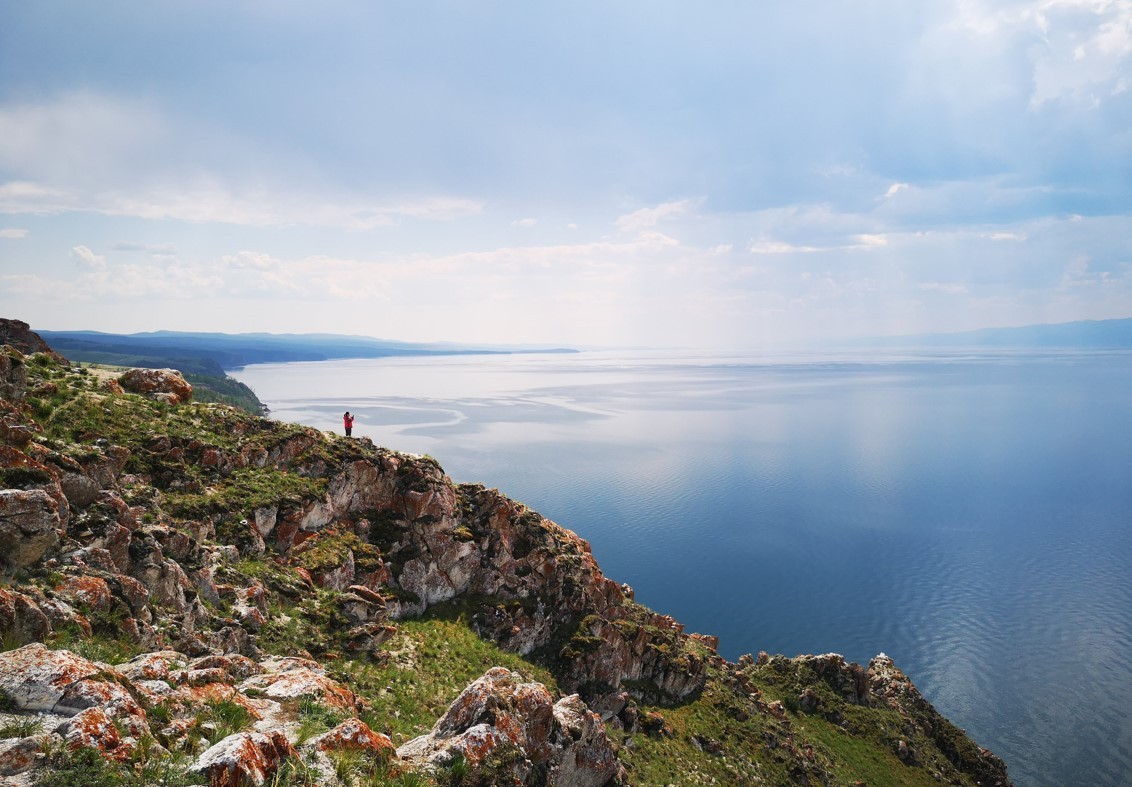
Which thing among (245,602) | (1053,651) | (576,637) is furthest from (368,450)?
(1053,651)

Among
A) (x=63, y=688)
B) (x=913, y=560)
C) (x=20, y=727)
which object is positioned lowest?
(x=913, y=560)

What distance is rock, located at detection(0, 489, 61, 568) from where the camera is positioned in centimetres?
1669

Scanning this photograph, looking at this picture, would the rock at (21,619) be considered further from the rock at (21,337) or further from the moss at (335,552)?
the rock at (21,337)

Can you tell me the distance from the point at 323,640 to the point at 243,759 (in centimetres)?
1700

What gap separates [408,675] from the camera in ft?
88.4

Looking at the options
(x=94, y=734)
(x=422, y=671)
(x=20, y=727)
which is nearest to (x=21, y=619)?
(x=20, y=727)

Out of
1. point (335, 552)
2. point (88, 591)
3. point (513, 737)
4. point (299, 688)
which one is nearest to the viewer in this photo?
point (299, 688)

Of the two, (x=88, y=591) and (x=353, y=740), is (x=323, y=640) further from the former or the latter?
(x=353, y=740)

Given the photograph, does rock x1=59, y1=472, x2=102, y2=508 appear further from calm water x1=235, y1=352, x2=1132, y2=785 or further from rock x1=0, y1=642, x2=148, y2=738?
calm water x1=235, y1=352, x2=1132, y2=785

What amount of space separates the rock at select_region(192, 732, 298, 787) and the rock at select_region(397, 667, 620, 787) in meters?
3.54

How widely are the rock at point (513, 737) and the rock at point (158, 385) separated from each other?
3064 centimetres

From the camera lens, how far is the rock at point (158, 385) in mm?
36312

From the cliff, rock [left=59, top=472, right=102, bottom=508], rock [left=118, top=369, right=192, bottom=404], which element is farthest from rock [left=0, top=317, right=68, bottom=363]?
rock [left=59, top=472, right=102, bottom=508]

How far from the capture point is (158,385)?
37.2m
